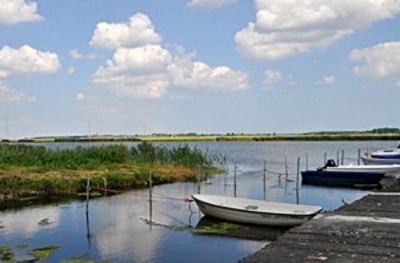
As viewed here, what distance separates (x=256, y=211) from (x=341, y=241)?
37.0ft

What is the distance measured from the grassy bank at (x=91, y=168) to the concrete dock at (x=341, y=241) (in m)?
15.7

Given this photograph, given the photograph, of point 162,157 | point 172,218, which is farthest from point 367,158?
point 172,218

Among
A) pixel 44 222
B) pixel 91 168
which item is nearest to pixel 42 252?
pixel 44 222

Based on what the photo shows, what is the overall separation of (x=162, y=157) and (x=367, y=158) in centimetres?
1733

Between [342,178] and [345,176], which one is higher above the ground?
[345,176]

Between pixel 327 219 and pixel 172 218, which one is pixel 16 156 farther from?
pixel 327 219

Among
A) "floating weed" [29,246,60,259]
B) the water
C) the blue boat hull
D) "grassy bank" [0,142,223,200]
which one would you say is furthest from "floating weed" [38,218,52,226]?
the blue boat hull

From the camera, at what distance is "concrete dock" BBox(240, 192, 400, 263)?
238 inches

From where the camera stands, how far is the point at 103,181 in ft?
94.9

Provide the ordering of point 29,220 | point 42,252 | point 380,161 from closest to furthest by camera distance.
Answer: point 42,252 → point 29,220 → point 380,161

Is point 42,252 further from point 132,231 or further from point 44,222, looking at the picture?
point 44,222

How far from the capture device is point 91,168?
32375 mm

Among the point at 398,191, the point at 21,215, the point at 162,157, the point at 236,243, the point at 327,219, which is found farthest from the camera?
the point at 162,157

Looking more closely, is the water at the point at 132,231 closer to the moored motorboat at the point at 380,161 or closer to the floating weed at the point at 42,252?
the floating weed at the point at 42,252
